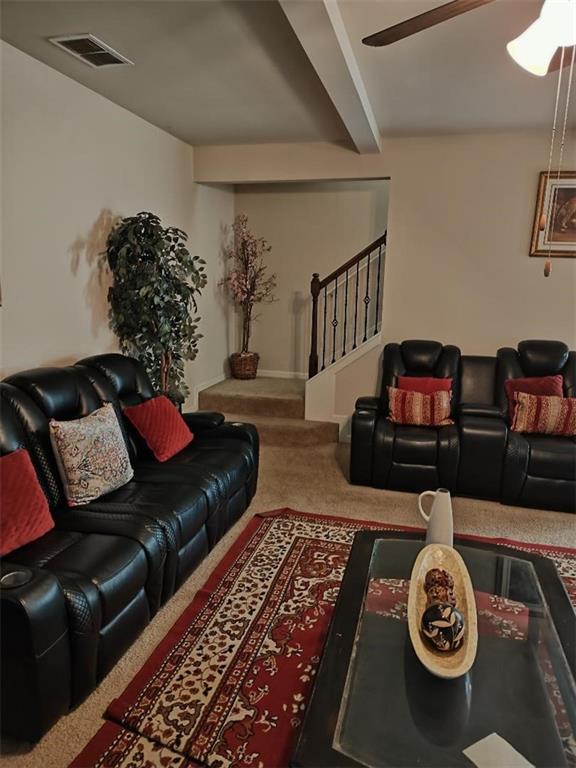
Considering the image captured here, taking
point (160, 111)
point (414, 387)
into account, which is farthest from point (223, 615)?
point (160, 111)

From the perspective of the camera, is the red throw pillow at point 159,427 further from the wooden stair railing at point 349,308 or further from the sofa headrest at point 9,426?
the wooden stair railing at point 349,308

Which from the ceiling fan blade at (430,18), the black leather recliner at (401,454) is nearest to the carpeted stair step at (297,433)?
the black leather recliner at (401,454)

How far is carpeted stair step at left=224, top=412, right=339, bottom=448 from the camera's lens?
456cm

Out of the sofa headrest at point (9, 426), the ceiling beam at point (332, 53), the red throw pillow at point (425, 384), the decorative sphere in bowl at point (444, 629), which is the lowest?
the decorative sphere in bowl at point (444, 629)

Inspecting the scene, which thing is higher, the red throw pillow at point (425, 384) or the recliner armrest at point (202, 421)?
the red throw pillow at point (425, 384)

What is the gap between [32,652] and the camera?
148cm

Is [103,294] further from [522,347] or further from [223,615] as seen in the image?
[522,347]

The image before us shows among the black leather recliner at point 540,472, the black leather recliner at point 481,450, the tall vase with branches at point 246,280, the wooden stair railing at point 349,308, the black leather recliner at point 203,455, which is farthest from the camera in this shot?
the tall vase with branches at point 246,280

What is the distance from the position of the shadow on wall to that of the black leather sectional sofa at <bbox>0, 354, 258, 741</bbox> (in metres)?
0.56

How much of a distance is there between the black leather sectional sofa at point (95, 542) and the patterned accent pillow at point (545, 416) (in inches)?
75.3

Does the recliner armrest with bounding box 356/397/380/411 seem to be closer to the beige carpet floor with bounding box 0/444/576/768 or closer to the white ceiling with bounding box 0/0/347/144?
the beige carpet floor with bounding box 0/444/576/768

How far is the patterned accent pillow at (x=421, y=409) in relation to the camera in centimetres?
363

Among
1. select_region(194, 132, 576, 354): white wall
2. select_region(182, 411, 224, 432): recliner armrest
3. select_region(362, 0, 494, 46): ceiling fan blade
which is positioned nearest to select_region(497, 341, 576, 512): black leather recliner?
select_region(194, 132, 576, 354): white wall

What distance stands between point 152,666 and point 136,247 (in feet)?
8.48
